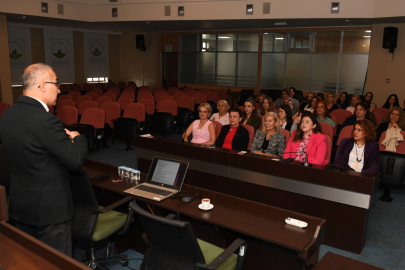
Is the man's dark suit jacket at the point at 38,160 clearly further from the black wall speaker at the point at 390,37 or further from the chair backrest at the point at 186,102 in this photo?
the black wall speaker at the point at 390,37

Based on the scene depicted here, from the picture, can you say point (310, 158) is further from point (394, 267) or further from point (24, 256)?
point (24, 256)

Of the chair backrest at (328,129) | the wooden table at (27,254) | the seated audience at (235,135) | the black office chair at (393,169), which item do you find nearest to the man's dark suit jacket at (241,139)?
the seated audience at (235,135)

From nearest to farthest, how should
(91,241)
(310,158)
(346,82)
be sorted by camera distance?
(91,241) < (310,158) < (346,82)

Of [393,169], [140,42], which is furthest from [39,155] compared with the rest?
[140,42]

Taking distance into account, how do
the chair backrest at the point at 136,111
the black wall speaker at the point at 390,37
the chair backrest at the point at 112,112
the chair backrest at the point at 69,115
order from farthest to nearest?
the black wall speaker at the point at 390,37
the chair backrest at the point at 112,112
the chair backrest at the point at 136,111
the chair backrest at the point at 69,115

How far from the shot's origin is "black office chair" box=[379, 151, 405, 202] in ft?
14.5

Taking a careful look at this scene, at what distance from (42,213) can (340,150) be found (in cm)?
345

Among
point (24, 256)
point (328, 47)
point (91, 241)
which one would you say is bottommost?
point (91, 241)

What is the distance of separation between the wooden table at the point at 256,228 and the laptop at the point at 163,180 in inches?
3.4

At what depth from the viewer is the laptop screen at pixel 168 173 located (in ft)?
9.91

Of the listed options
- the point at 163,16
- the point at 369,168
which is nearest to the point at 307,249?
the point at 369,168

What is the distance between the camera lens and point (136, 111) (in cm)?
789

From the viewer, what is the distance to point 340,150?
421 cm

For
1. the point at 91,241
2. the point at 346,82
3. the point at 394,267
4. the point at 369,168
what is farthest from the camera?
the point at 346,82
